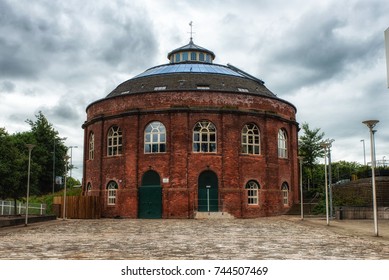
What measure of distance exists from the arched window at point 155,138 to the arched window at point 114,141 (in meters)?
2.36

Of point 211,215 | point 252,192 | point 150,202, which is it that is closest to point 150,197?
point 150,202

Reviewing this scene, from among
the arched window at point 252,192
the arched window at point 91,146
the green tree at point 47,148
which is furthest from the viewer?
the green tree at point 47,148

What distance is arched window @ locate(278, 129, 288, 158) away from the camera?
34.0m

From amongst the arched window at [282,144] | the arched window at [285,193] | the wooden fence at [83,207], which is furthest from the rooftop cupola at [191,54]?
the wooden fence at [83,207]

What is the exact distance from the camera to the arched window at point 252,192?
3098cm

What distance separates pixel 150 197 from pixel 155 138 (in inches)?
163

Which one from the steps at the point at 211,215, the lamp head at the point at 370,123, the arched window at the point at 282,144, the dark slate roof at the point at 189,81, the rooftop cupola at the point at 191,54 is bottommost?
the steps at the point at 211,215

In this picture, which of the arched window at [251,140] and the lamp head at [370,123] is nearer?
the lamp head at [370,123]

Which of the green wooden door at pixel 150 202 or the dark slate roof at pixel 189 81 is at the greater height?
the dark slate roof at pixel 189 81

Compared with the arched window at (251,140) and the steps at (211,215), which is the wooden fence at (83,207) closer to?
the steps at (211,215)

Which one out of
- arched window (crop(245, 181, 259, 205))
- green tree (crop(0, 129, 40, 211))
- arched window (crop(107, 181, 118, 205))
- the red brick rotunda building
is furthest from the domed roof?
green tree (crop(0, 129, 40, 211))

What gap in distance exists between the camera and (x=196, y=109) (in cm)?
3044

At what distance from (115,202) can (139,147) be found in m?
4.38

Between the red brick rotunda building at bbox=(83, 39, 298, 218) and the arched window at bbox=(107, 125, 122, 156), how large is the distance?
0.07 m
